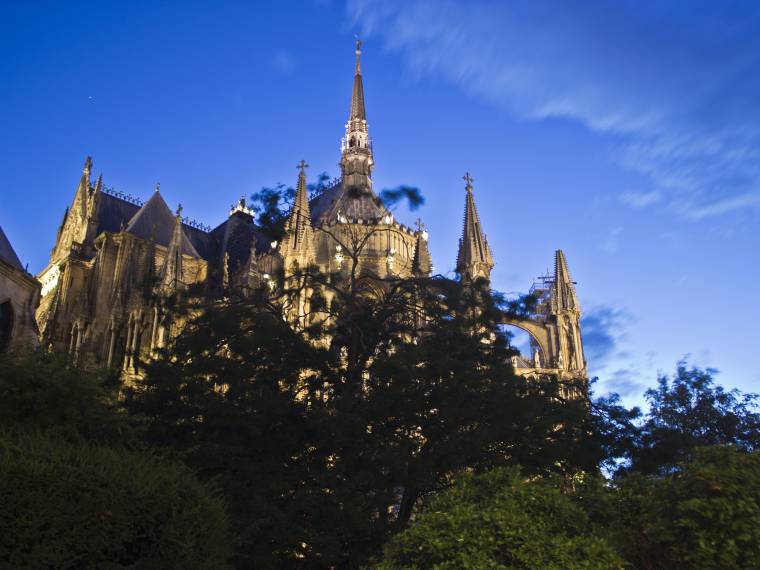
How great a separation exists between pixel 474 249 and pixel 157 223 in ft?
67.3

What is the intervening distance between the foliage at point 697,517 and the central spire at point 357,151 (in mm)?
38266

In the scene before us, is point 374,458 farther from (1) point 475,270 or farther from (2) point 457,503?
(1) point 475,270

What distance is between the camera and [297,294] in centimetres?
1883

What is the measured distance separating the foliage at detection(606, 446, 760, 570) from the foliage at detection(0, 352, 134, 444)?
8.30 metres

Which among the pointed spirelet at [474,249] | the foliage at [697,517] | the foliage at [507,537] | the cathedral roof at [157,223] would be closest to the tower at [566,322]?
the pointed spirelet at [474,249]

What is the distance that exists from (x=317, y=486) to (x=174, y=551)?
5391mm

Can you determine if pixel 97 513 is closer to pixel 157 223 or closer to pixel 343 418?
pixel 343 418

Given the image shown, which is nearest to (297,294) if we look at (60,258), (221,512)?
(221,512)

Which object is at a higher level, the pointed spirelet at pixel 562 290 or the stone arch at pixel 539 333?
the pointed spirelet at pixel 562 290

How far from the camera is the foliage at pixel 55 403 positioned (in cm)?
1121

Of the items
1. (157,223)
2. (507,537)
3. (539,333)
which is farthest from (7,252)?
(539,333)

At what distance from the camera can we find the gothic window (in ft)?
58.2

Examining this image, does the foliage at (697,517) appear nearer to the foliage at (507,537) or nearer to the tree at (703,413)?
the foliage at (507,537)

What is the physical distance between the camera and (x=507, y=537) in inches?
346
